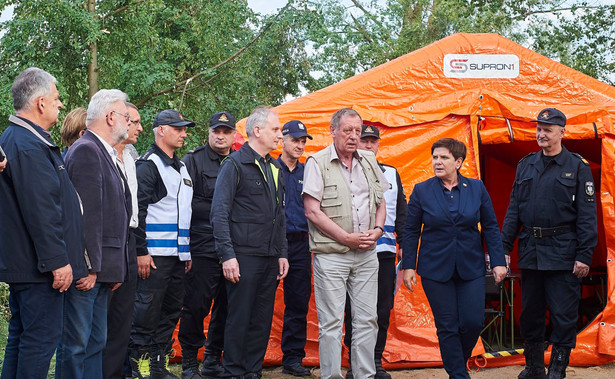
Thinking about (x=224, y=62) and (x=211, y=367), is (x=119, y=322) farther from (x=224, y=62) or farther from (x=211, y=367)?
(x=224, y=62)

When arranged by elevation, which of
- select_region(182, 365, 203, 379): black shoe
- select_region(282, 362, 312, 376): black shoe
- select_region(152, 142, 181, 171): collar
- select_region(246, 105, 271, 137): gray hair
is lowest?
select_region(282, 362, 312, 376): black shoe

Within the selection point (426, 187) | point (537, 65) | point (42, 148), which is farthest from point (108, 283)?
point (537, 65)

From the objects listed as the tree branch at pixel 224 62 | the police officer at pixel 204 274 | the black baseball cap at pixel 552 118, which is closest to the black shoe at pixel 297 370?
the police officer at pixel 204 274

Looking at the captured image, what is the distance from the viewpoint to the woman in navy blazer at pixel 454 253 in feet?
15.3

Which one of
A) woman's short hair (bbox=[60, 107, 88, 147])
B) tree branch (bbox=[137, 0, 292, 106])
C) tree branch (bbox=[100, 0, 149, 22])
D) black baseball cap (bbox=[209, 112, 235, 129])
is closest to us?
woman's short hair (bbox=[60, 107, 88, 147])

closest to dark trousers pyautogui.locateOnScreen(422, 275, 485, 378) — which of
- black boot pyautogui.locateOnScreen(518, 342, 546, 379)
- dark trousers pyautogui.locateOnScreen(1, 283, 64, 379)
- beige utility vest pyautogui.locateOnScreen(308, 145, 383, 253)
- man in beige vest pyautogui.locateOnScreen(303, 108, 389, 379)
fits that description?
man in beige vest pyautogui.locateOnScreen(303, 108, 389, 379)

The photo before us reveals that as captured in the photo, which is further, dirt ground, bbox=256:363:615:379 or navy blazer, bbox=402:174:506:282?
dirt ground, bbox=256:363:615:379

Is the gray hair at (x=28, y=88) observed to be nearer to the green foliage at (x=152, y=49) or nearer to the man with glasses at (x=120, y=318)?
the man with glasses at (x=120, y=318)

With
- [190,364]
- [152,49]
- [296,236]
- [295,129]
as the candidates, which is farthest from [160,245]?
[152,49]

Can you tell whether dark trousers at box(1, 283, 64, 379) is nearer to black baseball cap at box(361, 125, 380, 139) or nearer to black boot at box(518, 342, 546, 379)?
black baseball cap at box(361, 125, 380, 139)

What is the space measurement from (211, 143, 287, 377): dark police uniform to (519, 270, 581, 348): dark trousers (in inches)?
80.5

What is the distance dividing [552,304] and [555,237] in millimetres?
503

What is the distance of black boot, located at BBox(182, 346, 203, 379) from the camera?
5.42 m

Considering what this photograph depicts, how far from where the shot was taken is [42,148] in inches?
131
